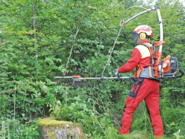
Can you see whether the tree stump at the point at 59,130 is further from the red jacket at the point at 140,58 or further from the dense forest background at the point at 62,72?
the red jacket at the point at 140,58

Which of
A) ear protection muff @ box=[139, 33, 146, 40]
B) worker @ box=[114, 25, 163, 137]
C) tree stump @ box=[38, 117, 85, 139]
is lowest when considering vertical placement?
tree stump @ box=[38, 117, 85, 139]

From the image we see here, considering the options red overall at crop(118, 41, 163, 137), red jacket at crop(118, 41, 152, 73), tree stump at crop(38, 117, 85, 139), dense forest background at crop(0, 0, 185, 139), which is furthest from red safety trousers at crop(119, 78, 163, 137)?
tree stump at crop(38, 117, 85, 139)

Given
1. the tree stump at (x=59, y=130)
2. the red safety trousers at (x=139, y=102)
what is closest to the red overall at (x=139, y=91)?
the red safety trousers at (x=139, y=102)

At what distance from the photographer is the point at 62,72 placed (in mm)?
3891

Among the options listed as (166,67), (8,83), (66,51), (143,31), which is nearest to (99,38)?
(66,51)

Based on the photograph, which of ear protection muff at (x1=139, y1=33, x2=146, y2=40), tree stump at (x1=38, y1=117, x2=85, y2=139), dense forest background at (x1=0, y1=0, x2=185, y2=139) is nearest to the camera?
tree stump at (x1=38, y1=117, x2=85, y2=139)

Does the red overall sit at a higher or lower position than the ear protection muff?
lower

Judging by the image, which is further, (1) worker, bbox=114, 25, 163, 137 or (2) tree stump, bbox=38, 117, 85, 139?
(1) worker, bbox=114, 25, 163, 137

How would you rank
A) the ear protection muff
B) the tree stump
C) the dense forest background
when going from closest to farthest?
the tree stump, the dense forest background, the ear protection muff

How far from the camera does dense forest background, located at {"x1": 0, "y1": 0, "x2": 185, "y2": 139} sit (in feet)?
10.2

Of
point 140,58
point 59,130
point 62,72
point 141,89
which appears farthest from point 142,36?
point 59,130

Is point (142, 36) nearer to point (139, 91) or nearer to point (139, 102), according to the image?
point (139, 91)

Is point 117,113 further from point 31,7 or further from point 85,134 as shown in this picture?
point 31,7

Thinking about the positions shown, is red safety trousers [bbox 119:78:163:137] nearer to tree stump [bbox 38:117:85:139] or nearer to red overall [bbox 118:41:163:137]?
red overall [bbox 118:41:163:137]
